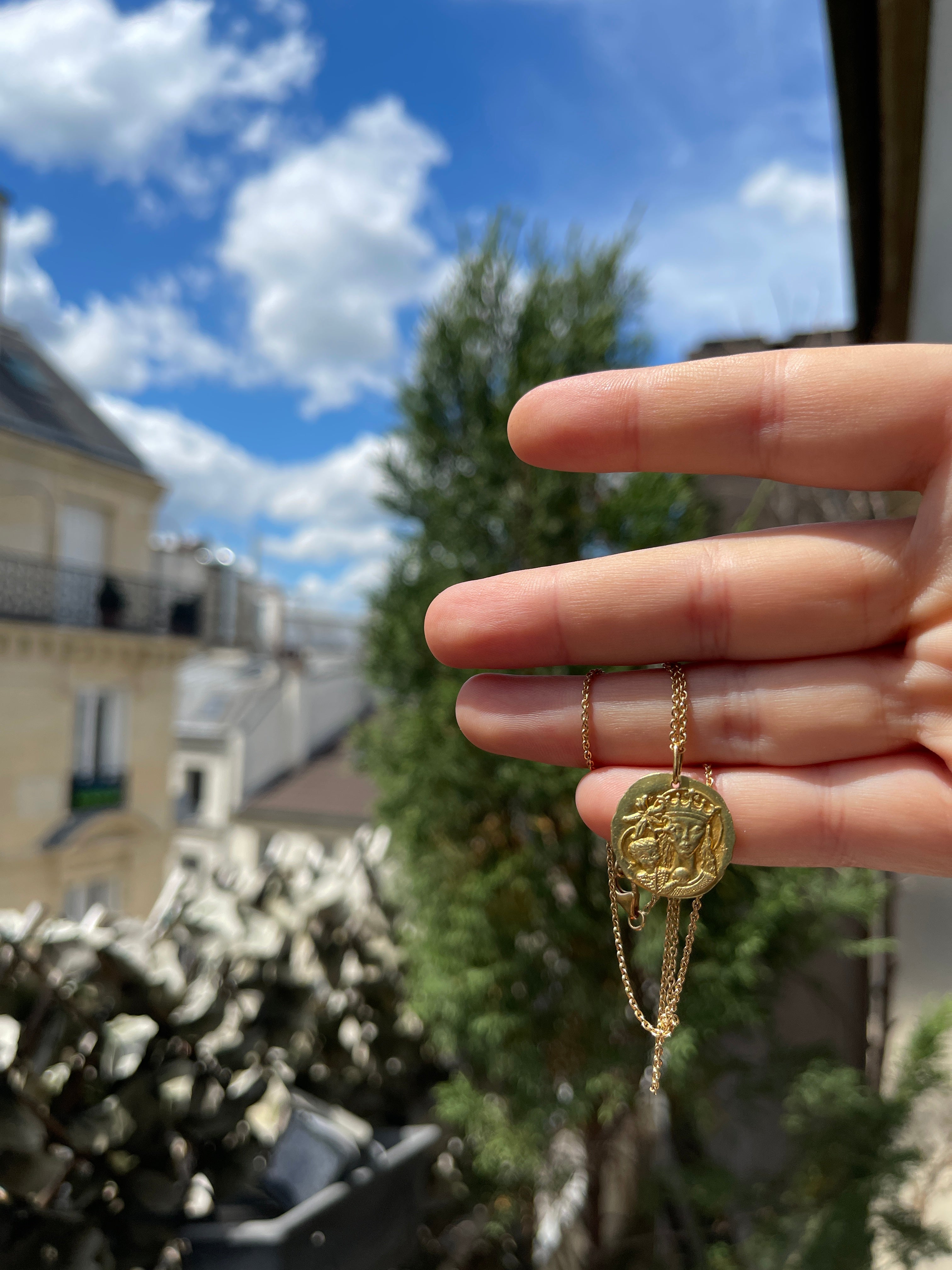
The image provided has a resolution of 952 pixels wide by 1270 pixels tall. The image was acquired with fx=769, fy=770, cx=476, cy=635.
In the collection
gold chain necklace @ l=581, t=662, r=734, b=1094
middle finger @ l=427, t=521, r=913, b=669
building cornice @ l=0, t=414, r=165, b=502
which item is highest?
building cornice @ l=0, t=414, r=165, b=502

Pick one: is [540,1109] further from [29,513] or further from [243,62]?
[243,62]

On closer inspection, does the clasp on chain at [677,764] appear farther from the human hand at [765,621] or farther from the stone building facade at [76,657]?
the stone building facade at [76,657]

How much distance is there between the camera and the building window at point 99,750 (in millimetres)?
2879

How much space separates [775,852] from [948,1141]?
1225 mm

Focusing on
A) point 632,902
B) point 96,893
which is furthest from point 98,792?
point 632,902

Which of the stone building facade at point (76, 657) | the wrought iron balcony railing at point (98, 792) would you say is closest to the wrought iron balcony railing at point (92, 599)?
the stone building facade at point (76, 657)

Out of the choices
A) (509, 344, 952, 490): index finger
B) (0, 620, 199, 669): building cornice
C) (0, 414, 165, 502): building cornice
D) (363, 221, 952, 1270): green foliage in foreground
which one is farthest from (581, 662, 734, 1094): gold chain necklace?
(0, 620, 199, 669): building cornice

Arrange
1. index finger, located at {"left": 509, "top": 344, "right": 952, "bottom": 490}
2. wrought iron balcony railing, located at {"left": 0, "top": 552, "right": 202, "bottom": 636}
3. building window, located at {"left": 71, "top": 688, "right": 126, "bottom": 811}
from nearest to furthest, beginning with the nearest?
A: index finger, located at {"left": 509, "top": 344, "right": 952, "bottom": 490} → wrought iron balcony railing, located at {"left": 0, "top": 552, "right": 202, "bottom": 636} → building window, located at {"left": 71, "top": 688, "right": 126, "bottom": 811}

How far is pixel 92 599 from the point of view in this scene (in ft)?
10.8

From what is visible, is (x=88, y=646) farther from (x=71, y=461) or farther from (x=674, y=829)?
(x=674, y=829)

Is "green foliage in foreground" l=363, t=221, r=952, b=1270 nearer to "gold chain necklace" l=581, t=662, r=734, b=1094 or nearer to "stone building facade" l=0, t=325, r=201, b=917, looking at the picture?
"gold chain necklace" l=581, t=662, r=734, b=1094

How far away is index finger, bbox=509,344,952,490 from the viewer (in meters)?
0.42

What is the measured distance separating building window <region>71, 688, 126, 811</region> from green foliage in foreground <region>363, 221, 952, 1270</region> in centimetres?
203

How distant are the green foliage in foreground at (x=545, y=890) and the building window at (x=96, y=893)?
202 cm
